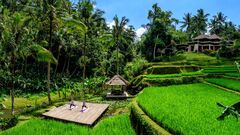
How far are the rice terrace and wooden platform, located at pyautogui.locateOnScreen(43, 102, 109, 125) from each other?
0.05m

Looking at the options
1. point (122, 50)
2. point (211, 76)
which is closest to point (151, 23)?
point (122, 50)

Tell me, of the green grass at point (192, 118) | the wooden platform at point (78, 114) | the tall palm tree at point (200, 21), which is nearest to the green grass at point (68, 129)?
the wooden platform at point (78, 114)

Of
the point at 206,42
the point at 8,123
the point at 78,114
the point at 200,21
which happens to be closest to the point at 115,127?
the point at 78,114

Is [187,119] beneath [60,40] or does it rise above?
beneath

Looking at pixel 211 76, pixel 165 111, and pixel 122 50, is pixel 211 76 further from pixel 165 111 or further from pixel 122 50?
pixel 122 50

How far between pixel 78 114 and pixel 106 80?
20.9m

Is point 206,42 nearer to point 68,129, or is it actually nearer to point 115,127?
point 115,127

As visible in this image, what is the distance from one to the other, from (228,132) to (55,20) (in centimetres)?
1808

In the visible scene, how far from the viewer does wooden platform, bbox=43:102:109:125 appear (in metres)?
15.1

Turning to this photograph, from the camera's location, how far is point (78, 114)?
1662 cm

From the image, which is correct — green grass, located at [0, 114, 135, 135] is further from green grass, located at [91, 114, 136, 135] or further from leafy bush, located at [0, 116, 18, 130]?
leafy bush, located at [0, 116, 18, 130]

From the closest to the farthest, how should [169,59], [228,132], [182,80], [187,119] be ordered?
[228,132], [187,119], [182,80], [169,59]

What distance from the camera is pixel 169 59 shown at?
4591 cm

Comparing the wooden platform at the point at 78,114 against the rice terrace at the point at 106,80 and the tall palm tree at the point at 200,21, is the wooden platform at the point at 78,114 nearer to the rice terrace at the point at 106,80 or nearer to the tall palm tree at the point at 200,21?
the rice terrace at the point at 106,80
